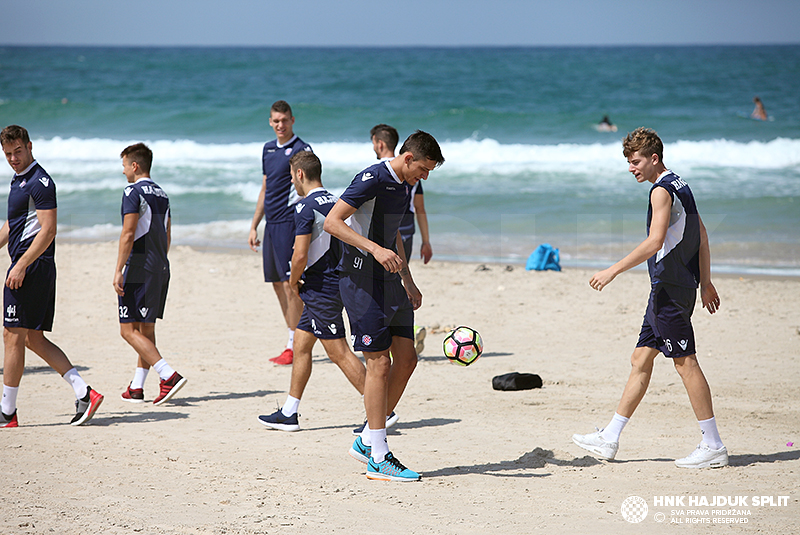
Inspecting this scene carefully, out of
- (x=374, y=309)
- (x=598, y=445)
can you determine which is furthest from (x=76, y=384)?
(x=598, y=445)

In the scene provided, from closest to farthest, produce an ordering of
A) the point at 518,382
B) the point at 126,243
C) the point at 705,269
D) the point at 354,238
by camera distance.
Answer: the point at 354,238 < the point at 705,269 < the point at 126,243 < the point at 518,382

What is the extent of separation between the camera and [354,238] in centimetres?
398

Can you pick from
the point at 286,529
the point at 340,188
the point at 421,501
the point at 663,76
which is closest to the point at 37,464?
the point at 286,529

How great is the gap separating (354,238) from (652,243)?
5.37 ft

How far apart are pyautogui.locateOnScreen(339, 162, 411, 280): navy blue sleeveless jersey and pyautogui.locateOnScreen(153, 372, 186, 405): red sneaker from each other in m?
2.12

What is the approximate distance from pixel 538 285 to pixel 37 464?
22.7ft

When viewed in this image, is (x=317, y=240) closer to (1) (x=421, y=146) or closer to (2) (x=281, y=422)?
(2) (x=281, y=422)

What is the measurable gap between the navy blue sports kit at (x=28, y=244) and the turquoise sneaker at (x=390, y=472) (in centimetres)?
250

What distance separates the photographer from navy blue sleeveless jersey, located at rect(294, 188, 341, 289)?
523 cm

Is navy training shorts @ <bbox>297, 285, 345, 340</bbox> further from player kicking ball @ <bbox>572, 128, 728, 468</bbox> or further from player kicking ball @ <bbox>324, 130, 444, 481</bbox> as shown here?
player kicking ball @ <bbox>572, 128, 728, 468</bbox>

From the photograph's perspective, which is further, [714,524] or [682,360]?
[682,360]

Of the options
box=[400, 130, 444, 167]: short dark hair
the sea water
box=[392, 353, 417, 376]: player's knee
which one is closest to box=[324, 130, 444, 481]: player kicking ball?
box=[400, 130, 444, 167]: short dark hair

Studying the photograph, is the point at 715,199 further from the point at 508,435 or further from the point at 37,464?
the point at 37,464

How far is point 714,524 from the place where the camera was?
365 cm
